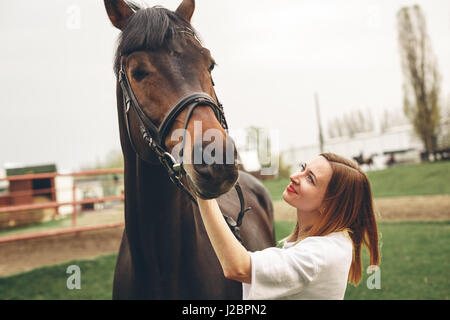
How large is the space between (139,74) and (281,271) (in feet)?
3.55

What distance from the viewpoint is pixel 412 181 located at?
16.8m

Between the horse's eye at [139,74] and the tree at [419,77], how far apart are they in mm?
26939

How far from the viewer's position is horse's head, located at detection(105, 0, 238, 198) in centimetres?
122

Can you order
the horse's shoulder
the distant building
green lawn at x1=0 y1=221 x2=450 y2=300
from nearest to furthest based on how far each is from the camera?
1. the horse's shoulder
2. green lawn at x1=0 y1=221 x2=450 y2=300
3. the distant building

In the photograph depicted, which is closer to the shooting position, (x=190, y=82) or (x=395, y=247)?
(x=190, y=82)

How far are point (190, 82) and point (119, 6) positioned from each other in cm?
74

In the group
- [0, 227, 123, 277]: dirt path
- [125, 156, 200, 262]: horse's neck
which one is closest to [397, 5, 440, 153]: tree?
[0, 227, 123, 277]: dirt path

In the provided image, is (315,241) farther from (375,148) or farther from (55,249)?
(375,148)

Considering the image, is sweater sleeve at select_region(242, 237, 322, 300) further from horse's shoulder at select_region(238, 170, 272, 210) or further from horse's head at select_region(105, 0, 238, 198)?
horse's shoulder at select_region(238, 170, 272, 210)

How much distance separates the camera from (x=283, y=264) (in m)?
1.15

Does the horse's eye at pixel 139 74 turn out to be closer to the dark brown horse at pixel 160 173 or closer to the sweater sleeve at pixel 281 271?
the dark brown horse at pixel 160 173

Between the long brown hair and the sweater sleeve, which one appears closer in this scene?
the sweater sleeve
